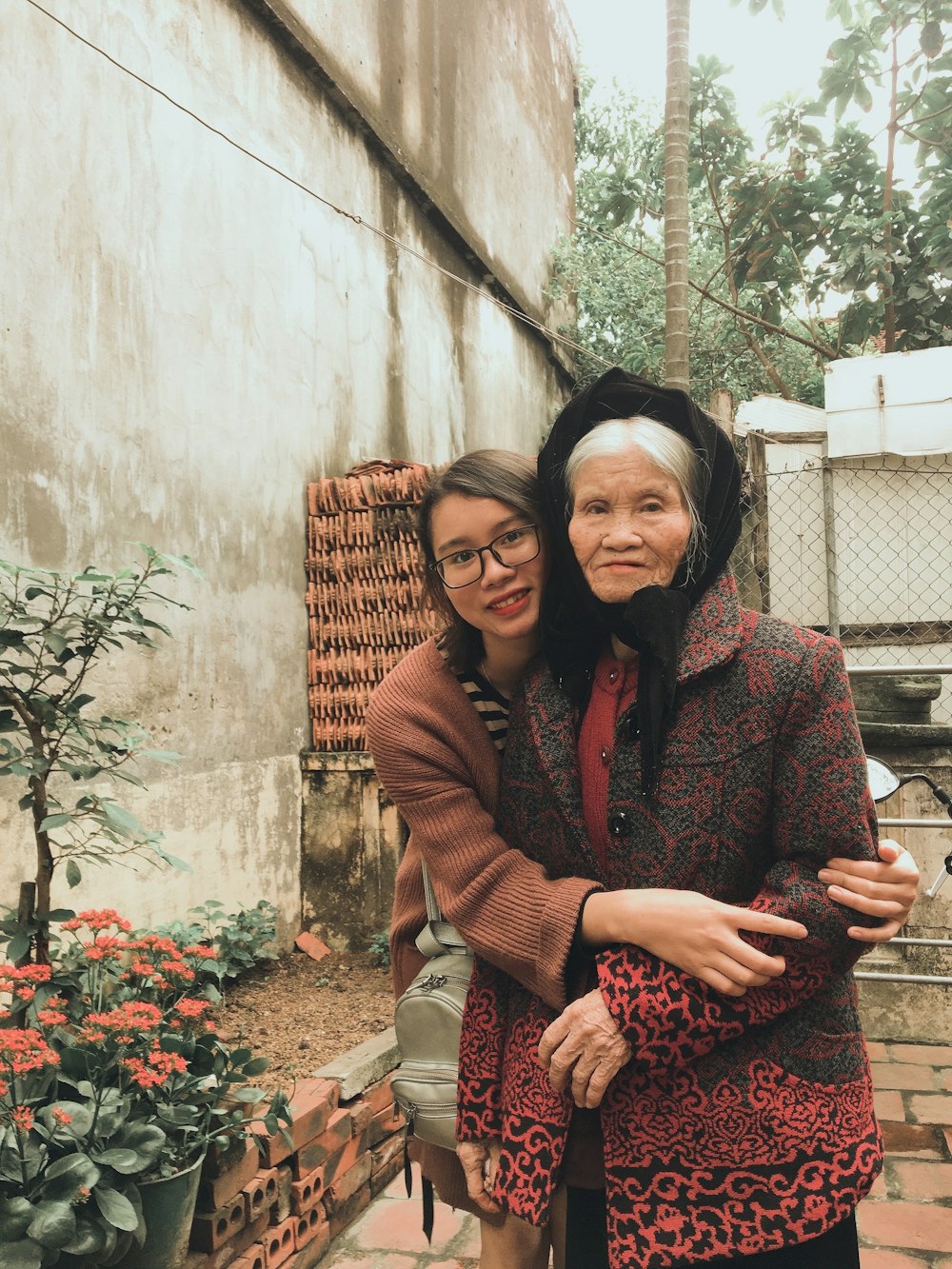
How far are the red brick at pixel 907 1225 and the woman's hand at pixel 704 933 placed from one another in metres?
2.16

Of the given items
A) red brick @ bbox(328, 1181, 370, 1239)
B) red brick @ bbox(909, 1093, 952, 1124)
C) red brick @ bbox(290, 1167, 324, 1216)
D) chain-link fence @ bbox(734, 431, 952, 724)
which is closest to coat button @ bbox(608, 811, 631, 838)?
red brick @ bbox(290, 1167, 324, 1216)

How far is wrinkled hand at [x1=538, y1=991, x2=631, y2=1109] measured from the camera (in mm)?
1314

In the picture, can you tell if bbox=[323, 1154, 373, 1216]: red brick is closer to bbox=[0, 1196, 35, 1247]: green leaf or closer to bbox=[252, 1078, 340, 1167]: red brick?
bbox=[252, 1078, 340, 1167]: red brick

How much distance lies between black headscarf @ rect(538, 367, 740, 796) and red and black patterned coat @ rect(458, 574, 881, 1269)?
89 mm

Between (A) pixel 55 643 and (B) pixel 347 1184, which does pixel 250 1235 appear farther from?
(A) pixel 55 643

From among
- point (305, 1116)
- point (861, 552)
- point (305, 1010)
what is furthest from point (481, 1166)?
point (861, 552)

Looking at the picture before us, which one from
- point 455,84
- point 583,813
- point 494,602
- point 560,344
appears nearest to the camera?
point 583,813

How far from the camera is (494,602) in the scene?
5.27ft

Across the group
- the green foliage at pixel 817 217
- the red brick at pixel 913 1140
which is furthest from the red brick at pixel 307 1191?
the green foliage at pixel 817 217

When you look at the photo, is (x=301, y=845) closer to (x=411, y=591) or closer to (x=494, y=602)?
(x=411, y=591)

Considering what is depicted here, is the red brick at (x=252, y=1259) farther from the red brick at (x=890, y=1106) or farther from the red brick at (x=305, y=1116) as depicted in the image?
the red brick at (x=890, y=1106)

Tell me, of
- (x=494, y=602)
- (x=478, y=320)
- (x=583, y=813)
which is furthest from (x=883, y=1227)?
(x=478, y=320)

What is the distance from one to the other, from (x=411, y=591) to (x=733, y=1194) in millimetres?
3633

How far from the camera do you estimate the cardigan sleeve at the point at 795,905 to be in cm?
130
